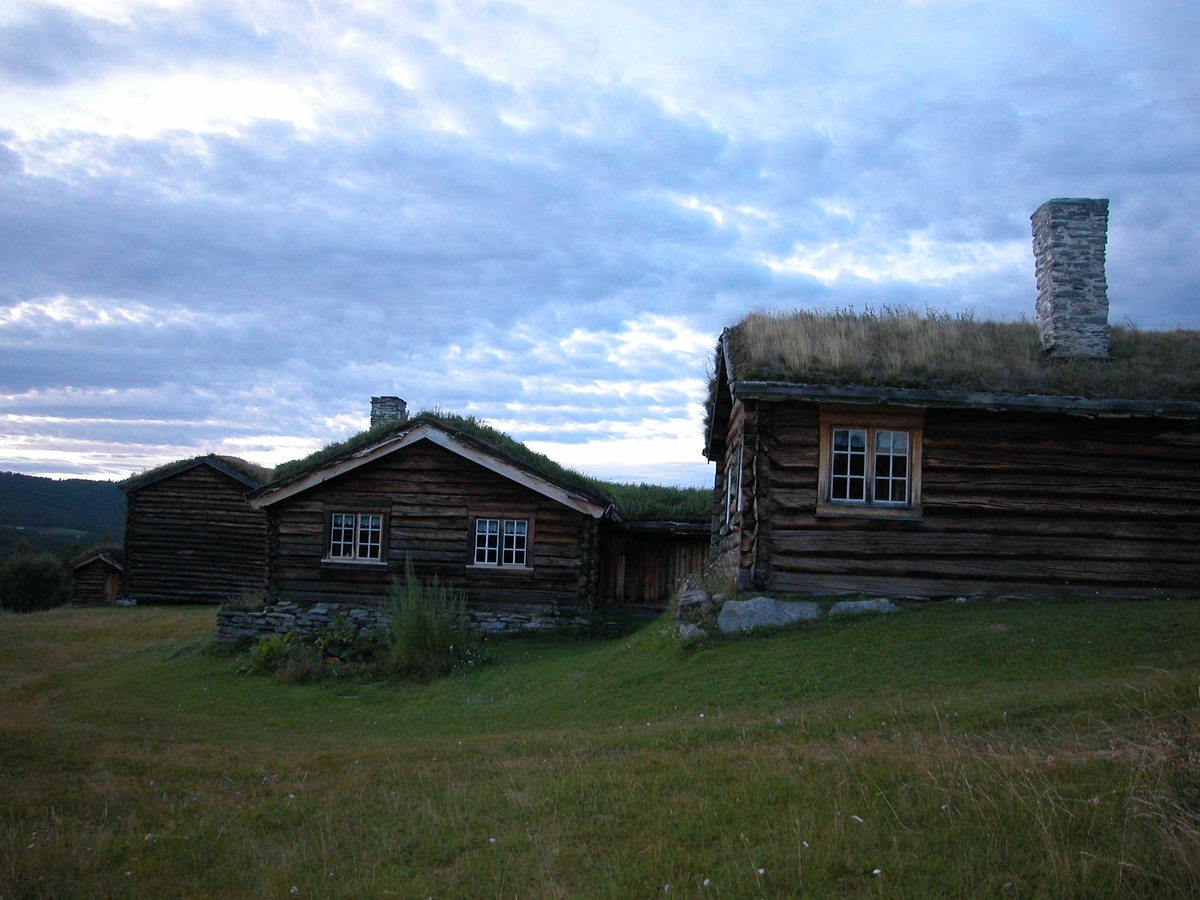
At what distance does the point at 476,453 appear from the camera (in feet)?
63.6

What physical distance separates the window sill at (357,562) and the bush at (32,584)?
130 ft

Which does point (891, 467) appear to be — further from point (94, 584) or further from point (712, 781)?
point (94, 584)

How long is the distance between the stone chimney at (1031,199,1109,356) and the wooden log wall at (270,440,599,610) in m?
10.1

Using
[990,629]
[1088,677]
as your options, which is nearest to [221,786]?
[1088,677]

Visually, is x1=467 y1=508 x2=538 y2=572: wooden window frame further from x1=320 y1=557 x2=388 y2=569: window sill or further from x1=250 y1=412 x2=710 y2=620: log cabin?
x1=320 y1=557 x2=388 y2=569: window sill

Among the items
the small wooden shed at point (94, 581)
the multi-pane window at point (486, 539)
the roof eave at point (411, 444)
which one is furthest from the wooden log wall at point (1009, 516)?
the small wooden shed at point (94, 581)

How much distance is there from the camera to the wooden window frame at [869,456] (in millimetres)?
14148

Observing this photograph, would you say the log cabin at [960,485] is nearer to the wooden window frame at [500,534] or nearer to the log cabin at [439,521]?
the log cabin at [439,521]

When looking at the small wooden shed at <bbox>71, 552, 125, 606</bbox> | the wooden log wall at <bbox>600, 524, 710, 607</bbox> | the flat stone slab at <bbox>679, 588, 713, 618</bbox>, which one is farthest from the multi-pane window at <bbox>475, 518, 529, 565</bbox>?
the small wooden shed at <bbox>71, 552, 125, 606</bbox>

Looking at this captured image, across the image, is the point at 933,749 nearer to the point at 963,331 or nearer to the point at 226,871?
the point at 226,871

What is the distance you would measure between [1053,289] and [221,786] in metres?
15.3

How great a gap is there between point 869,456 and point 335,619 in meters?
12.1

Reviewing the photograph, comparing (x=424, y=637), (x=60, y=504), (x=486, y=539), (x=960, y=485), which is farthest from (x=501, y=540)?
(x=60, y=504)

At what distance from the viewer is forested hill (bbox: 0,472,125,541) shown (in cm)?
10775
